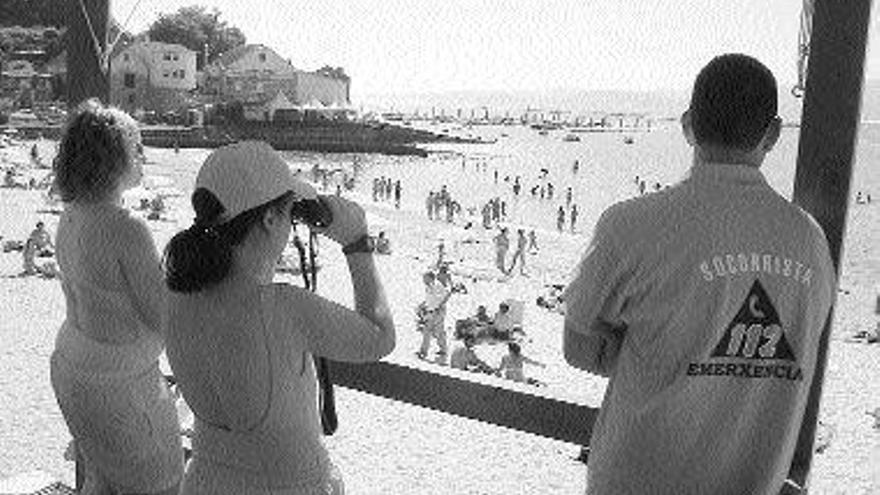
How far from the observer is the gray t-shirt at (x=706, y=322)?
1.61m

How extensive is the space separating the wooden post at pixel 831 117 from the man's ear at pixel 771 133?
413 mm

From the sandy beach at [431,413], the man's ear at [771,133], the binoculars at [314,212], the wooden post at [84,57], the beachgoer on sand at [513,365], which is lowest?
the sandy beach at [431,413]

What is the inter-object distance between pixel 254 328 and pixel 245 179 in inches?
10.8

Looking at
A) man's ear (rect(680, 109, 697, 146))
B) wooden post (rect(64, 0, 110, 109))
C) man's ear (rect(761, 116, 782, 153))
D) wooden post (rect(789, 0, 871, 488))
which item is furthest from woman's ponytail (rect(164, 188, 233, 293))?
wooden post (rect(64, 0, 110, 109))

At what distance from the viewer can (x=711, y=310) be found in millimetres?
1604

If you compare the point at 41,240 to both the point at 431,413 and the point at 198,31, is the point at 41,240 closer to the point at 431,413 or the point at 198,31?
the point at 431,413

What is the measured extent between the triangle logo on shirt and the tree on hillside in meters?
91.3

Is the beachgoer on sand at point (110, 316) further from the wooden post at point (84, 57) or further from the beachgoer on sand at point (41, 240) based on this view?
the beachgoer on sand at point (41, 240)

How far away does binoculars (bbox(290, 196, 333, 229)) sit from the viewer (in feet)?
6.14

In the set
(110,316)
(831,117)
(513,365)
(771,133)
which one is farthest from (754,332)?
(513,365)

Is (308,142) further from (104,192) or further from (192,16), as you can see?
(104,192)

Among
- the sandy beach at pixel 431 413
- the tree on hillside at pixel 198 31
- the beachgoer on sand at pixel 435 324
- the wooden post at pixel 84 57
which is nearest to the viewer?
the wooden post at pixel 84 57

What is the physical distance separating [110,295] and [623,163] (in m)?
97.9

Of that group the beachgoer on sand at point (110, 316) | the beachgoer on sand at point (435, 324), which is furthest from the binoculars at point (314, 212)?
the beachgoer on sand at point (435, 324)
